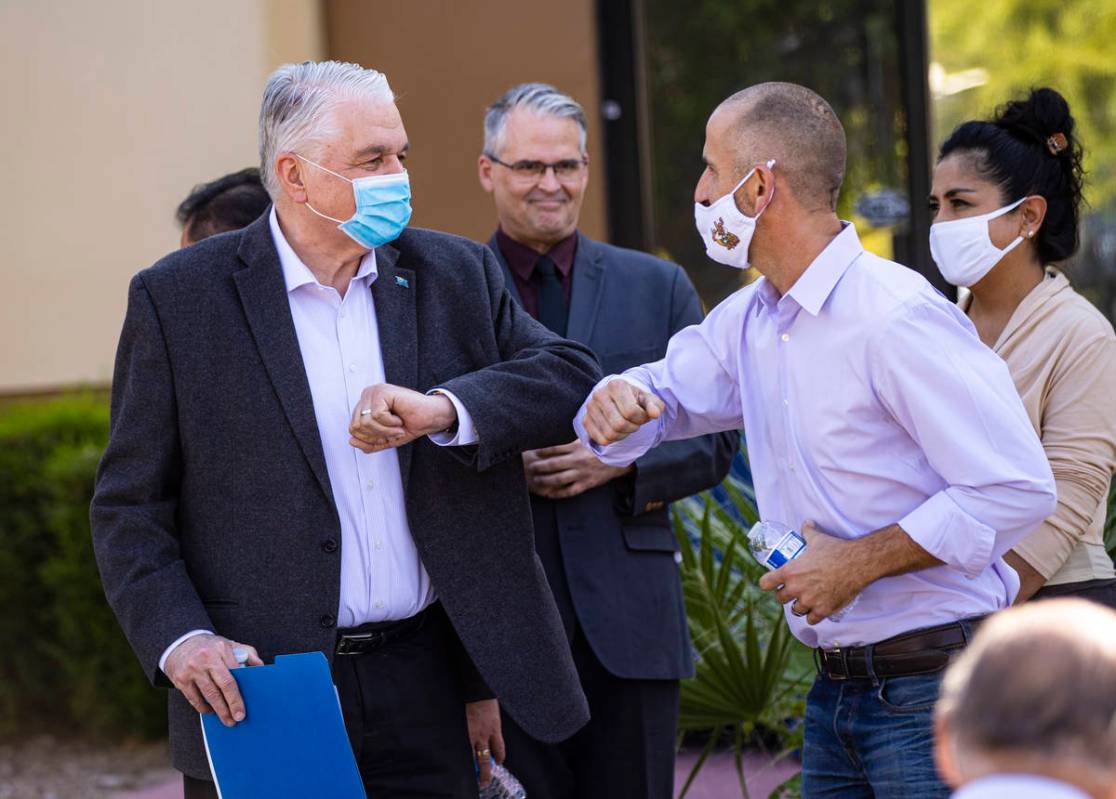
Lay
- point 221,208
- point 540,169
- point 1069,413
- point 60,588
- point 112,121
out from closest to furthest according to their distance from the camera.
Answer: point 1069,413 → point 221,208 → point 540,169 → point 60,588 → point 112,121

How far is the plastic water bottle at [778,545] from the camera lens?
2582 mm

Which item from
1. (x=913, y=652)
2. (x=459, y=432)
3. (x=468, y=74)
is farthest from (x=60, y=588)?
(x=913, y=652)

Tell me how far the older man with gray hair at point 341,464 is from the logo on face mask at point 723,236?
438mm

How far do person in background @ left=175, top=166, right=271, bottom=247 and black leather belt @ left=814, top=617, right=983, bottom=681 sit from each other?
6.64 ft

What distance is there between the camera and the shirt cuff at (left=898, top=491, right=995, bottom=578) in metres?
2.44

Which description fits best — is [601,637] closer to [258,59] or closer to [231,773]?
[231,773]

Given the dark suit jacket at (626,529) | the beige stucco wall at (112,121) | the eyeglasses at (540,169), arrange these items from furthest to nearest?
the beige stucco wall at (112,121)
the eyeglasses at (540,169)
the dark suit jacket at (626,529)

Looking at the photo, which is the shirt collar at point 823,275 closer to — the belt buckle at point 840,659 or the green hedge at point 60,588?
the belt buckle at point 840,659

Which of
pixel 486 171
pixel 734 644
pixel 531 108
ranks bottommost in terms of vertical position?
pixel 734 644

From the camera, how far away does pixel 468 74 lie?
678 centimetres

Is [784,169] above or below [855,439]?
above

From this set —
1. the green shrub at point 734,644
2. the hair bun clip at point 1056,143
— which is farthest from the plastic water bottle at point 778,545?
the green shrub at point 734,644

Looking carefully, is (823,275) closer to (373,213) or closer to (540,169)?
(373,213)

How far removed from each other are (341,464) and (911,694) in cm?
116
